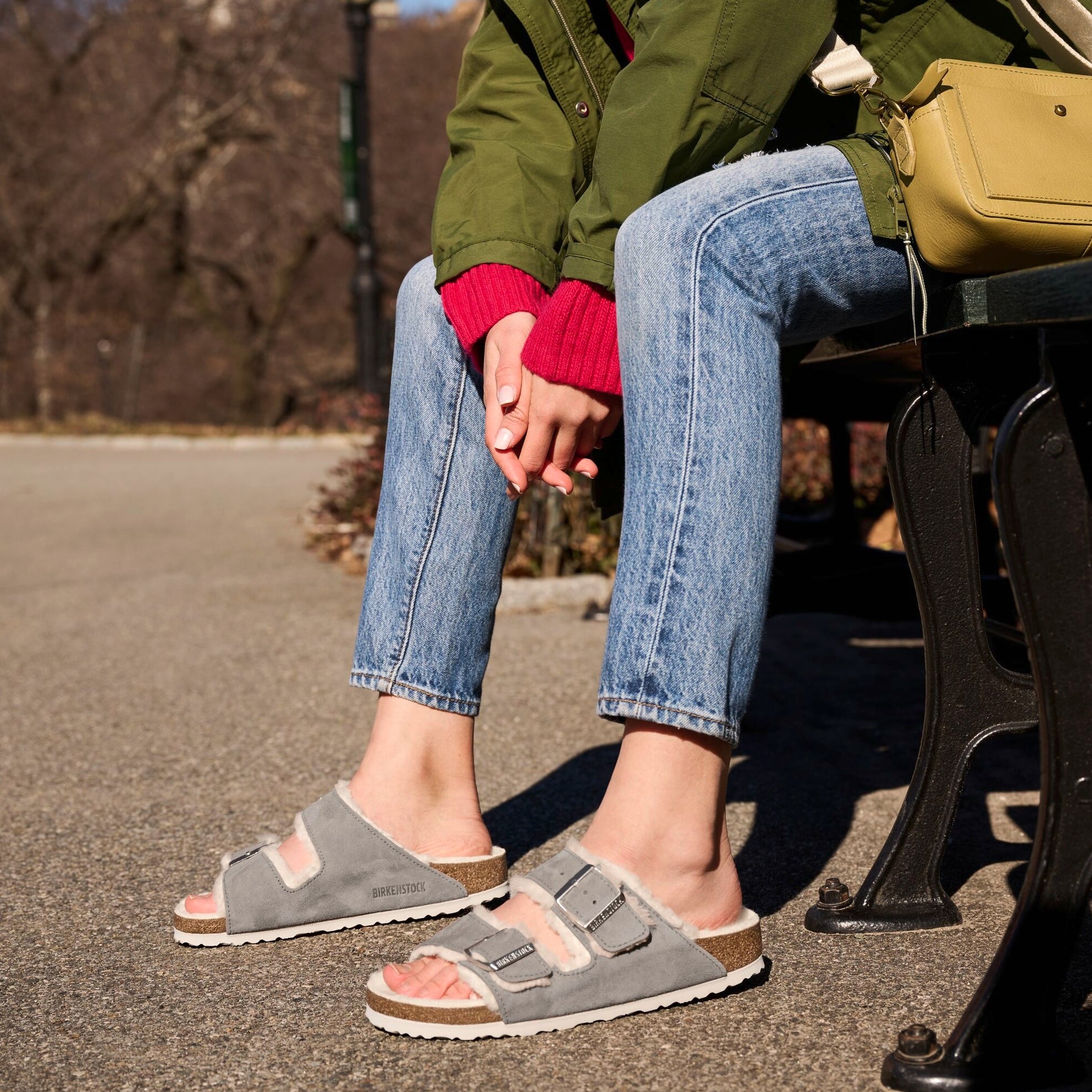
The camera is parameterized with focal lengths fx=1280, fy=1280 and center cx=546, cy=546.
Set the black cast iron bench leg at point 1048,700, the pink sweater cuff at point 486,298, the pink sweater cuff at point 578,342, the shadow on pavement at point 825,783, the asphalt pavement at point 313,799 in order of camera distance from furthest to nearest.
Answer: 1. the shadow on pavement at point 825,783
2. the pink sweater cuff at point 486,298
3. the pink sweater cuff at point 578,342
4. the asphalt pavement at point 313,799
5. the black cast iron bench leg at point 1048,700

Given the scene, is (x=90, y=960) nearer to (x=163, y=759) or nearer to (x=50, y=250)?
(x=163, y=759)

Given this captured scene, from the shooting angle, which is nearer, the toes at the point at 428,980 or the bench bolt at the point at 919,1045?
the bench bolt at the point at 919,1045

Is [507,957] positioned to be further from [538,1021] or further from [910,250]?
[910,250]

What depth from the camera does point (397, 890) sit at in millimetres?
1702

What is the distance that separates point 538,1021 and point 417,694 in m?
0.50

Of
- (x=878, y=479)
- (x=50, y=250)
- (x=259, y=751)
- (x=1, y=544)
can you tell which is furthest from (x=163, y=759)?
(x=50, y=250)

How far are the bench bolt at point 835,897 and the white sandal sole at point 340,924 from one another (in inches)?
16.7

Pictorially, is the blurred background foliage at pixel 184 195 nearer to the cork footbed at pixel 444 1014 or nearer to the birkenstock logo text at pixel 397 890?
the birkenstock logo text at pixel 397 890

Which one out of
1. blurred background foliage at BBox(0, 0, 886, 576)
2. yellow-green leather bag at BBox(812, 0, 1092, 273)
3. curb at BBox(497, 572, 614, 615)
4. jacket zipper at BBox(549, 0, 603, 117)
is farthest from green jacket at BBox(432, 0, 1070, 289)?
blurred background foliage at BBox(0, 0, 886, 576)

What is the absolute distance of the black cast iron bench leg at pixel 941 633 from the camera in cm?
151

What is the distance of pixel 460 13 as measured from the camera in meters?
27.6

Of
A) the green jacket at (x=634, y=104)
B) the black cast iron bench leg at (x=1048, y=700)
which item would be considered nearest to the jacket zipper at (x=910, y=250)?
the green jacket at (x=634, y=104)

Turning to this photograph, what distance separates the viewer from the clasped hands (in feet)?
4.99

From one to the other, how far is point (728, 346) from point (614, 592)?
303 mm
